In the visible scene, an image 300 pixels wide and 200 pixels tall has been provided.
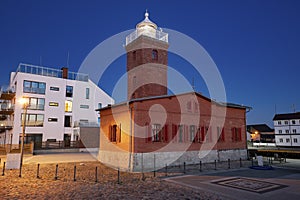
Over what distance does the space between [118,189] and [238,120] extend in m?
17.2

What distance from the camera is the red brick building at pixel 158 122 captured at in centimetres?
1612

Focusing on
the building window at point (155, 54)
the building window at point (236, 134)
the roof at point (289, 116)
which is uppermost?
the building window at point (155, 54)

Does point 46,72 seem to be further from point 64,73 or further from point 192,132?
point 192,132

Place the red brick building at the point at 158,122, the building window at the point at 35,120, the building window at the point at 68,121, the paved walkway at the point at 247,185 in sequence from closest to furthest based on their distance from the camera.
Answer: the paved walkway at the point at 247,185, the red brick building at the point at 158,122, the building window at the point at 35,120, the building window at the point at 68,121

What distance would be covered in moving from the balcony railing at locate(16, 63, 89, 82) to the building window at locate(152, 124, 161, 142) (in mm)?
26014

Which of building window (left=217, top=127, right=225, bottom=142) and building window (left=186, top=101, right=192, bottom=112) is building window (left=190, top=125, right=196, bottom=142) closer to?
building window (left=186, top=101, right=192, bottom=112)

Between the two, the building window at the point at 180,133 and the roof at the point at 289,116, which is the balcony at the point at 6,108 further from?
the roof at the point at 289,116

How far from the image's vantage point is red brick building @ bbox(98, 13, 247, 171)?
1612 centimetres

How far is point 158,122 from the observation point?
17.0m

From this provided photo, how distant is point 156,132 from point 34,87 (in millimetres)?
25389

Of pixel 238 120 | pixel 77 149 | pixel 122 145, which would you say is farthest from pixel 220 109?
pixel 77 149

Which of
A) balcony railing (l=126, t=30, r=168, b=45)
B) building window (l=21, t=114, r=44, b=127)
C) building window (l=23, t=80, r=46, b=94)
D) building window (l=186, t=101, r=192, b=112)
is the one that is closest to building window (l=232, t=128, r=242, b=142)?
building window (l=186, t=101, r=192, b=112)

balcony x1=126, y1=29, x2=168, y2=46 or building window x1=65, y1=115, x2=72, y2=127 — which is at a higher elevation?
balcony x1=126, y1=29, x2=168, y2=46

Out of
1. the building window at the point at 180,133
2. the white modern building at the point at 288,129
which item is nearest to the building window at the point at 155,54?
the building window at the point at 180,133
